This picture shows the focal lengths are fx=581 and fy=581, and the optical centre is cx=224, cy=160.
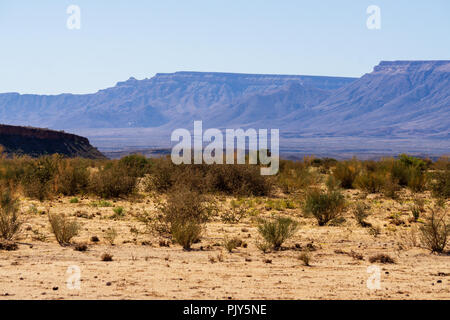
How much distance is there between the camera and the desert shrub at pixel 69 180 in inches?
863

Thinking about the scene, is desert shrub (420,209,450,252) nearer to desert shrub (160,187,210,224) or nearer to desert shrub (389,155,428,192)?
desert shrub (160,187,210,224)

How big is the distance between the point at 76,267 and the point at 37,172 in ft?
43.2

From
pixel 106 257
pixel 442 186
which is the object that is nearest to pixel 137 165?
pixel 442 186

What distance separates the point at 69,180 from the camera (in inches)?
872

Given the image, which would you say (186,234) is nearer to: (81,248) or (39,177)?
(81,248)

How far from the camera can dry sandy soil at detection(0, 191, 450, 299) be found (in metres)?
8.70

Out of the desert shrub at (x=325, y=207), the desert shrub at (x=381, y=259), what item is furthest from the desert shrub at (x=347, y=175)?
the desert shrub at (x=381, y=259)

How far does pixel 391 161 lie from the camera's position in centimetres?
2802

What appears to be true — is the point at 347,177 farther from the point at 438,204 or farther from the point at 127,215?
the point at 127,215

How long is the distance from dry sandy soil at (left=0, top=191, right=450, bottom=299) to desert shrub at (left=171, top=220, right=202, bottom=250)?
16cm

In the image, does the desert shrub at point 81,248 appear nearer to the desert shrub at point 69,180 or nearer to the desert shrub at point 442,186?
the desert shrub at point 69,180

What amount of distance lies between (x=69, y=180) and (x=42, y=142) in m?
52.5

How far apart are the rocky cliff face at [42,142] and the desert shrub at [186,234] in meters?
56.2
